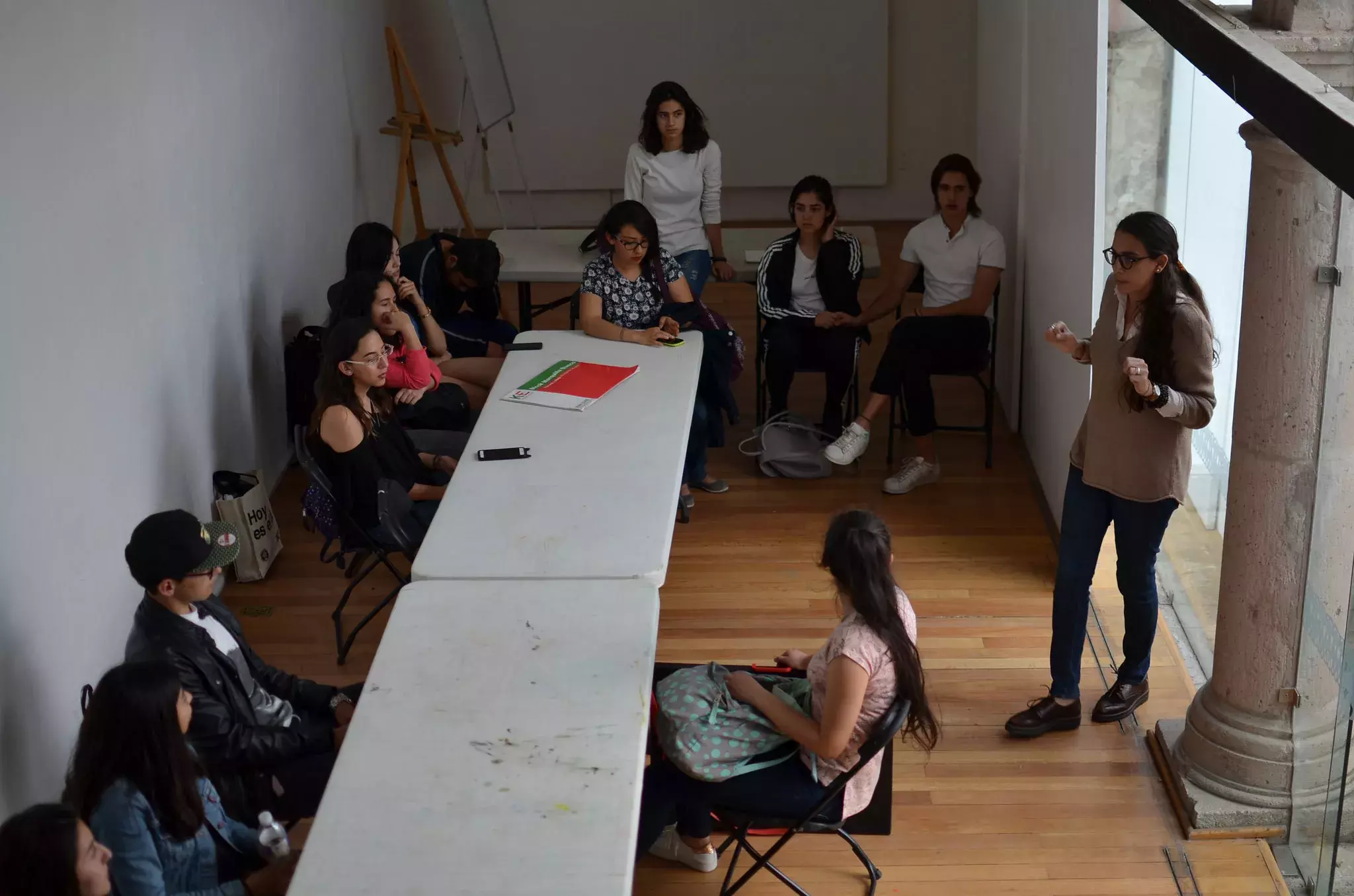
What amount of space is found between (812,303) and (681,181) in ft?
2.97

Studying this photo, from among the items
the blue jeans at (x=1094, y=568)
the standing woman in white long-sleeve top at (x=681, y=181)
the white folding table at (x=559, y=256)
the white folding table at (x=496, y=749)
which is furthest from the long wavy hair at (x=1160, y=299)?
the standing woman in white long-sleeve top at (x=681, y=181)

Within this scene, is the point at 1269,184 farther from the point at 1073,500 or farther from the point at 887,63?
the point at 887,63

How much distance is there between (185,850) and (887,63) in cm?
734

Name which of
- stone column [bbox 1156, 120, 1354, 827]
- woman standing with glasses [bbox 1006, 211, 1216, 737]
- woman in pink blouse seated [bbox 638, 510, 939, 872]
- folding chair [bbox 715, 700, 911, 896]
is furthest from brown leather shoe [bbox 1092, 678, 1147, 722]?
woman in pink blouse seated [bbox 638, 510, 939, 872]

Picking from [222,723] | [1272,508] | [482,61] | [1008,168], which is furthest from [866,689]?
[482,61]

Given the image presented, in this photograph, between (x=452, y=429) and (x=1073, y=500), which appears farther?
(x=452, y=429)

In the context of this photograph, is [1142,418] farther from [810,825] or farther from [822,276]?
[822,276]

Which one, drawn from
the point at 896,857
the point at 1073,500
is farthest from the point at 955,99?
the point at 896,857

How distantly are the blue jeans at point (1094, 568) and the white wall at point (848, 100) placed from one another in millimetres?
5376

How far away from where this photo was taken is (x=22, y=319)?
3.61 m

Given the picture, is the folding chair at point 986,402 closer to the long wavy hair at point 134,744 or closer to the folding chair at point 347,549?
the folding chair at point 347,549

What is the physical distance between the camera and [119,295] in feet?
13.9

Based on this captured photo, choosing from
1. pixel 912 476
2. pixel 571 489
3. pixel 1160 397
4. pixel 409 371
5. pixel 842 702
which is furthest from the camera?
pixel 912 476

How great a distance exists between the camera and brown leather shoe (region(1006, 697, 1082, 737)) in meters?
4.04
